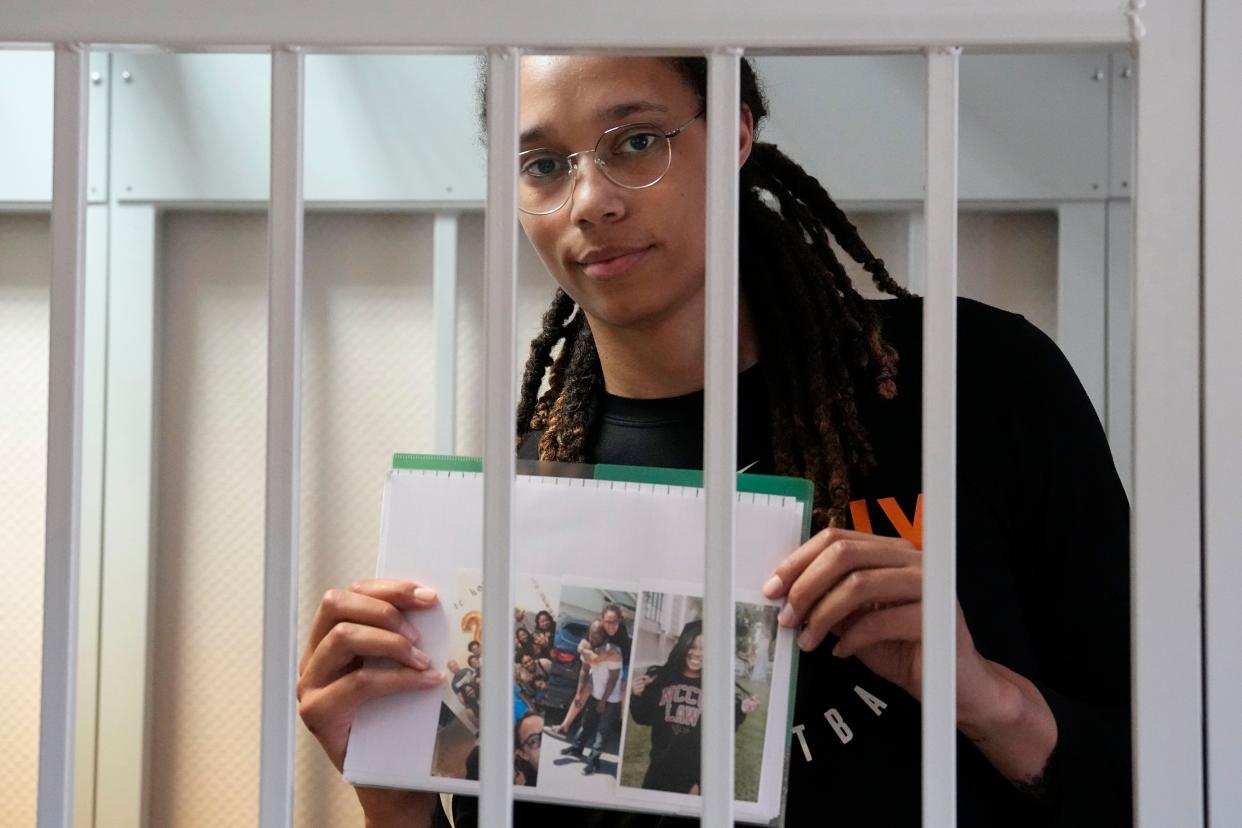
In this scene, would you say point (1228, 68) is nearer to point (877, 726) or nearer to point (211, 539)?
point (877, 726)

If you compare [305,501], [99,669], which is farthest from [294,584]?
[99,669]

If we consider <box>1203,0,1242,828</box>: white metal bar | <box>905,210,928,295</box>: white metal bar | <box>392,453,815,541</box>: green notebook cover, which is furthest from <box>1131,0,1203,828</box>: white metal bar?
<box>905,210,928,295</box>: white metal bar

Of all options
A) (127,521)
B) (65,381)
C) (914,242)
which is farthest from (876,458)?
(127,521)

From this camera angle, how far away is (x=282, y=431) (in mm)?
424

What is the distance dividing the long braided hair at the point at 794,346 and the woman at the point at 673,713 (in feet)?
0.77

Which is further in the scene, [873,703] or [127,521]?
[127,521]

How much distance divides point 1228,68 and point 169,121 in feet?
5.08

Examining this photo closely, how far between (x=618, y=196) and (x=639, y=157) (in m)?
0.03

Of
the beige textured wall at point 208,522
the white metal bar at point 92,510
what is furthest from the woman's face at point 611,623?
the white metal bar at point 92,510

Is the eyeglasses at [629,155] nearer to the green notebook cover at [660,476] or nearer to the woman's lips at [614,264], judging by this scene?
the woman's lips at [614,264]

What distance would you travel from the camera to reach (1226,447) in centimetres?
41

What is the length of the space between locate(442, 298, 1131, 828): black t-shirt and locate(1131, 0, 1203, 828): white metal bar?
26 cm

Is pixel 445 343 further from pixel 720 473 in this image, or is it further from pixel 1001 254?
pixel 720 473

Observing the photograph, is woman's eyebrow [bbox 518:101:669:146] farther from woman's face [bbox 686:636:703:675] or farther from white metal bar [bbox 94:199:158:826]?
white metal bar [bbox 94:199:158:826]
